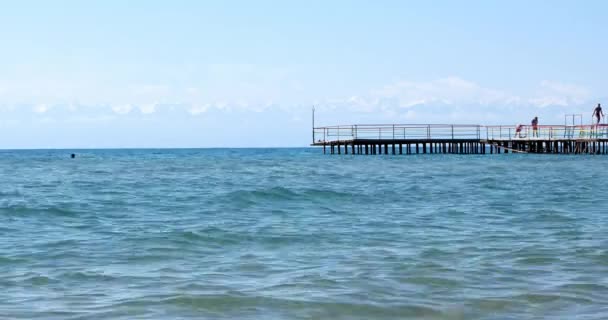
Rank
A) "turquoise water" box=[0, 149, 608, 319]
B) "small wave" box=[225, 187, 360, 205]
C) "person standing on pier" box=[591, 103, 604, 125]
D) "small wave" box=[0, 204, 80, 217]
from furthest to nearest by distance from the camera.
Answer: "person standing on pier" box=[591, 103, 604, 125]
"small wave" box=[225, 187, 360, 205]
"small wave" box=[0, 204, 80, 217]
"turquoise water" box=[0, 149, 608, 319]

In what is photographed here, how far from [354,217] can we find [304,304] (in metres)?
7.98

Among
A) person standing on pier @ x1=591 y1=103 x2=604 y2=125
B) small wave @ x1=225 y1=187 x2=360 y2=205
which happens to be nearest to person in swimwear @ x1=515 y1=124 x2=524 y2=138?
person standing on pier @ x1=591 y1=103 x2=604 y2=125

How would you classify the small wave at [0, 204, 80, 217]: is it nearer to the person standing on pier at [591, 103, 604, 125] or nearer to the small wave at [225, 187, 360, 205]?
the small wave at [225, 187, 360, 205]

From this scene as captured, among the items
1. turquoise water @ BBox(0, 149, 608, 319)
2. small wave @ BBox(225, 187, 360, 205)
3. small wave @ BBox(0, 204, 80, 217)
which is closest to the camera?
turquoise water @ BBox(0, 149, 608, 319)

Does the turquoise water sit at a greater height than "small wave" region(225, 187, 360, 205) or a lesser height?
greater

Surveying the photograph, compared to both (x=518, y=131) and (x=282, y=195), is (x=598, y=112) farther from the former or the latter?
(x=282, y=195)

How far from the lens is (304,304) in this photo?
24.0 feet

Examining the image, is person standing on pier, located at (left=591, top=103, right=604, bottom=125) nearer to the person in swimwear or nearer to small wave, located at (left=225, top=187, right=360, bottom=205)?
the person in swimwear

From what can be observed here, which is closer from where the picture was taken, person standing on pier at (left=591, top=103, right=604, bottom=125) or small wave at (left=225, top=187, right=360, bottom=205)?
small wave at (left=225, top=187, right=360, bottom=205)

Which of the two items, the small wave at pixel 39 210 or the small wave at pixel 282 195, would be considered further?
the small wave at pixel 282 195

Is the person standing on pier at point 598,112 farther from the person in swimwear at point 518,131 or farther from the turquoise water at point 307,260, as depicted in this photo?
the turquoise water at point 307,260

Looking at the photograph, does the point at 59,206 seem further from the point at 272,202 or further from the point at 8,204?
the point at 272,202

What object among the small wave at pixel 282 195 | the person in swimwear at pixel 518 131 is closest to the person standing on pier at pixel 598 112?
the person in swimwear at pixel 518 131

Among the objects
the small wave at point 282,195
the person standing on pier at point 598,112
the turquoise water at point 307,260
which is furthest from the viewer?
the person standing on pier at point 598,112
